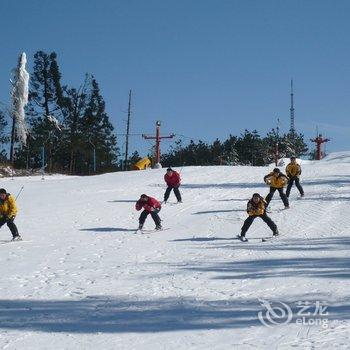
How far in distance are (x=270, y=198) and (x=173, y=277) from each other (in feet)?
32.2

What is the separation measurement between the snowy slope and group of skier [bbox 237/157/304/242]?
481mm

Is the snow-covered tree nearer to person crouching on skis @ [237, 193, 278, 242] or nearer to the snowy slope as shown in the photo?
the snowy slope

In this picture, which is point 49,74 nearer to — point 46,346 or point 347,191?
Result: point 347,191

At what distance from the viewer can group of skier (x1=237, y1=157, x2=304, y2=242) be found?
1499 cm

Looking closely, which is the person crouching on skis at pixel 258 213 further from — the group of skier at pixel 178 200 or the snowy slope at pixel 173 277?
the snowy slope at pixel 173 277

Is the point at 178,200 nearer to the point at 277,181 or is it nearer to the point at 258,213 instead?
the point at 277,181

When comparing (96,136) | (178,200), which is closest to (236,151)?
(96,136)

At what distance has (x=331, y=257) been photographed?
11672 millimetres

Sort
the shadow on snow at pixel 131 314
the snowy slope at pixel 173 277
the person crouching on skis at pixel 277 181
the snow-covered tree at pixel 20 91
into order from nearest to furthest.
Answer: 1. the snowy slope at pixel 173 277
2. the shadow on snow at pixel 131 314
3. the person crouching on skis at pixel 277 181
4. the snow-covered tree at pixel 20 91

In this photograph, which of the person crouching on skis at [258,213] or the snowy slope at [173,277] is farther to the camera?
the person crouching on skis at [258,213]

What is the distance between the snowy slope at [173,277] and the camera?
Result: 23.5ft

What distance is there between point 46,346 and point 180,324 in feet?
5.94

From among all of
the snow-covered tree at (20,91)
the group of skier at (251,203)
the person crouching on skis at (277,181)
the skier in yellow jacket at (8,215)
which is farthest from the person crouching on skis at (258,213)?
the snow-covered tree at (20,91)

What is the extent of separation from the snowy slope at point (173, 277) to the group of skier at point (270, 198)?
0.48 m
